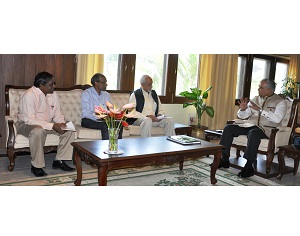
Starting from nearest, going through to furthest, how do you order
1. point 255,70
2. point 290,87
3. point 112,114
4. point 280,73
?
point 112,114
point 255,70
point 290,87
point 280,73

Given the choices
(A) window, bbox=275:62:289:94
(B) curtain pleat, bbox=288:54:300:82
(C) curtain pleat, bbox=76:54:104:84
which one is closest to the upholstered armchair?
(C) curtain pleat, bbox=76:54:104:84

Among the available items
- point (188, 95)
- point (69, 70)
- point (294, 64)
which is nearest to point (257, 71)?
point (294, 64)

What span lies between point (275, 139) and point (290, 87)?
5637 millimetres

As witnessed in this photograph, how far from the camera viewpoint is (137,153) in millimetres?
2789

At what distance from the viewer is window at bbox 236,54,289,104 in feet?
25.2

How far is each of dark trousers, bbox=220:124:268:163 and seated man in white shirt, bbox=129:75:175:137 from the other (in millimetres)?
841

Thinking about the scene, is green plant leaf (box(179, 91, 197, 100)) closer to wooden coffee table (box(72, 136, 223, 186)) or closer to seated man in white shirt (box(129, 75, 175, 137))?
seated man in white shirt (box(129, 75, 175, 137))

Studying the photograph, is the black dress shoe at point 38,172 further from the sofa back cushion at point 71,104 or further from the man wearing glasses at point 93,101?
the sofa back cushion at point 71,104

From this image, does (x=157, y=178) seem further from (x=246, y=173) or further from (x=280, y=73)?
(x=280, y=73)

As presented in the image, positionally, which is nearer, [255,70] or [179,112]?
[179,112]

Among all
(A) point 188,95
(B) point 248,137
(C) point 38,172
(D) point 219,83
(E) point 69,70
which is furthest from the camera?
(D) point 219,83
